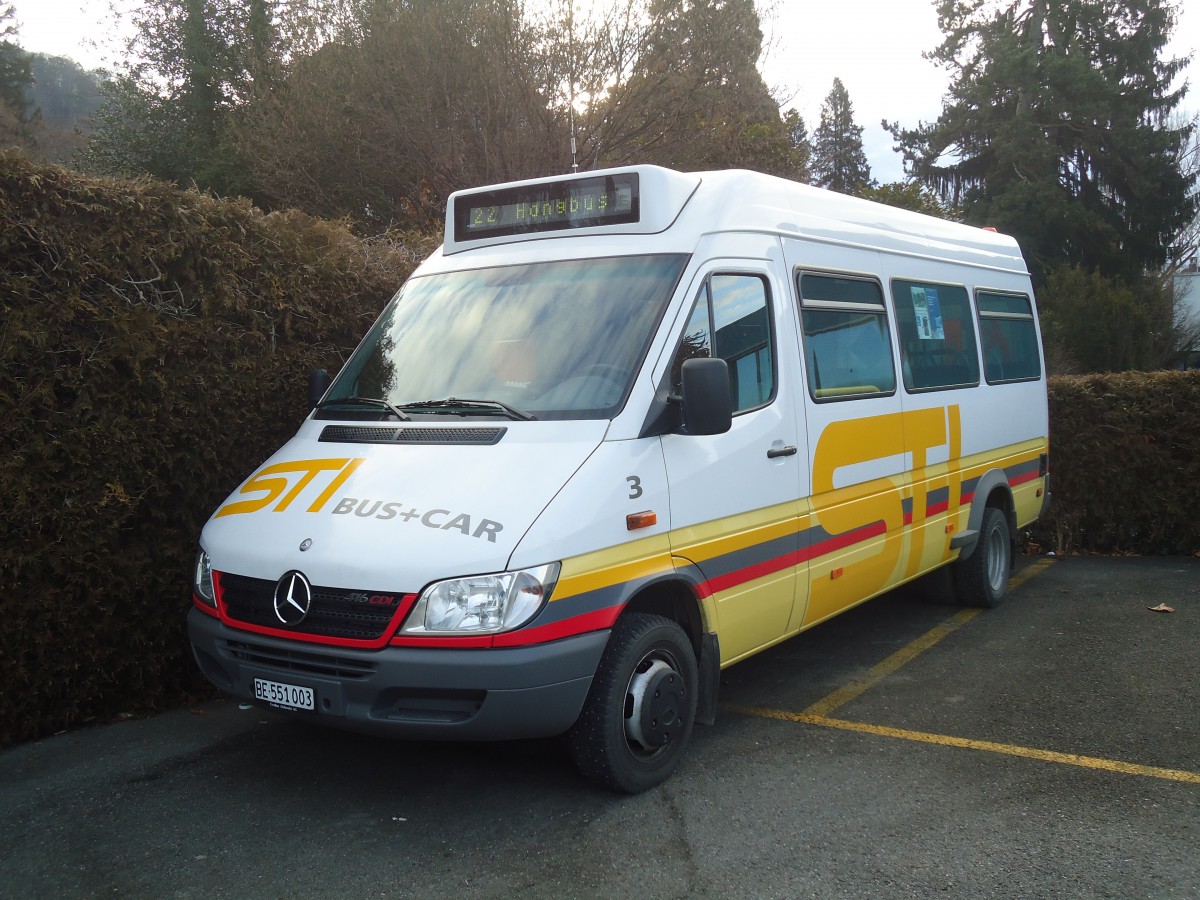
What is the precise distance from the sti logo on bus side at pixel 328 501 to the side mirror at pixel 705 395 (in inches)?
38.3

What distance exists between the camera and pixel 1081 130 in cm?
3478

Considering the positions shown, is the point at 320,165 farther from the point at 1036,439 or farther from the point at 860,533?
the point at 860,533

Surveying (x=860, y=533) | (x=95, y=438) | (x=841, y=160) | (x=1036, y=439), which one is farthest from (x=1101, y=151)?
(x=95, y=438)

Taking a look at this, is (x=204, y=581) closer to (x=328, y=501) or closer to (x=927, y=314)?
(x=328, y=501)

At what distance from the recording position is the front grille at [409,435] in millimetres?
4504

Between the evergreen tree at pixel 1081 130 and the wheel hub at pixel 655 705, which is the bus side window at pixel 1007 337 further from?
the evergreen tree at pixel 1081 130

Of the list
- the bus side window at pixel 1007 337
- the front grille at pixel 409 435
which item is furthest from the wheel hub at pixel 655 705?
the bus side window at pixel 1007 337

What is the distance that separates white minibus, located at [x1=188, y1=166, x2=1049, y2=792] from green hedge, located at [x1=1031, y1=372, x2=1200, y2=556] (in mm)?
4619

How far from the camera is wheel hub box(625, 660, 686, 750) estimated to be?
4406mm

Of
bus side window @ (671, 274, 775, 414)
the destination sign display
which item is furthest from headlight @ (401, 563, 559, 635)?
the destination sign display

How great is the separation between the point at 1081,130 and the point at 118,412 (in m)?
36.1

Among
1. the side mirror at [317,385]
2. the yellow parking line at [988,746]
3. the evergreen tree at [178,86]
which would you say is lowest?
the yellow parking line at [988,746]

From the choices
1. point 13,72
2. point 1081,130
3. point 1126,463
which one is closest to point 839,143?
point 1081,130

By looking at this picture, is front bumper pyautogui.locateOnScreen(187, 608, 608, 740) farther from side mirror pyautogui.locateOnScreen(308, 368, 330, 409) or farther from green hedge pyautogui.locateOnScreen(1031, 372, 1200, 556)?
green hedge pyautogui.locateOnScreen(1031, 372, 1200, 556)
